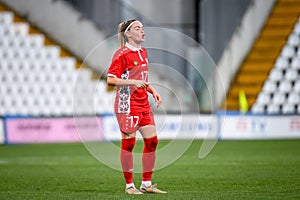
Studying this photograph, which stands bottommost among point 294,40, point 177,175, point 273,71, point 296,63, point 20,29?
point 177,175

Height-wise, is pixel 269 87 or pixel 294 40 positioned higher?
pixel 294 40

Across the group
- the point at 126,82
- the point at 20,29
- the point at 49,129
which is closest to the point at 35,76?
the point at 20,29

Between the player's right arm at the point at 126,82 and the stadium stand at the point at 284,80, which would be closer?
the player's right arm at the point at 126,82

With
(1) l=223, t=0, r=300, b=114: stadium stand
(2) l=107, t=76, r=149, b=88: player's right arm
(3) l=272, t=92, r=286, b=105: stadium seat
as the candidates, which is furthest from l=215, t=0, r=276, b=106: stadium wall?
(2) l=107, t=76, r=149, b=88: player's right arm

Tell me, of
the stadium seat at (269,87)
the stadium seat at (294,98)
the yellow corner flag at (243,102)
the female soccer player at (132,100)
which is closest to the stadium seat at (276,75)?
the stadium seat at (269,87)

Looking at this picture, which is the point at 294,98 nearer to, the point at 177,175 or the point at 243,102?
the point at 243,102

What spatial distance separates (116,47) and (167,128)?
3772 millimetres

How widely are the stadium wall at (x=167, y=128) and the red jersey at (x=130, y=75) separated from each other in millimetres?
10388

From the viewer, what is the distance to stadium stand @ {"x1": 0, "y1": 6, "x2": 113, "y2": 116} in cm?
2125

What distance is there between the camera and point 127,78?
25.2 ft

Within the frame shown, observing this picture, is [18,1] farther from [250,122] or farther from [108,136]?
[250,122]

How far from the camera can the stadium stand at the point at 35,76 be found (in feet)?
69.7

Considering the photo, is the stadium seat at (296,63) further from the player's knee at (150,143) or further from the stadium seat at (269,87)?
the player's knee at (150,143)

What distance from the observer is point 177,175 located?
1005cm
